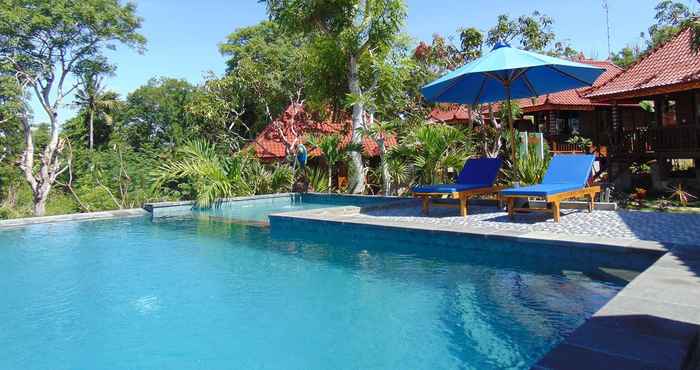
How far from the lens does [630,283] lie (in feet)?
12.2

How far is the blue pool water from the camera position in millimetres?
3707

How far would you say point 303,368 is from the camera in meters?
3.46

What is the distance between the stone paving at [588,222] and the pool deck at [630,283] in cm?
1

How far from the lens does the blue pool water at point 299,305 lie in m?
3.71

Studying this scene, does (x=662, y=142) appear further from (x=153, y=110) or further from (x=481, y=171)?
(x=153, y=110)

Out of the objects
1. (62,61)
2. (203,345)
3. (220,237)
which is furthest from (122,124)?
(203,345)

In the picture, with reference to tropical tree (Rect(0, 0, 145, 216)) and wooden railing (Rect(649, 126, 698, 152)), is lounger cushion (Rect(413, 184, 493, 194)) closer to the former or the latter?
wooden railing (Rect(649, 126, 698, 152))

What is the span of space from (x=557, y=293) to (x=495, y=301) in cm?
68

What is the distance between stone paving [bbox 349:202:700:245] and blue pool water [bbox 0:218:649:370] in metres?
0.78

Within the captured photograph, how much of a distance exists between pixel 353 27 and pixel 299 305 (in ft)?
36.5

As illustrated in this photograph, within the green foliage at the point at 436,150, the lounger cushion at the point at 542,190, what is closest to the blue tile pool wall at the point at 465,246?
the lounger cushion at the point at 542,190

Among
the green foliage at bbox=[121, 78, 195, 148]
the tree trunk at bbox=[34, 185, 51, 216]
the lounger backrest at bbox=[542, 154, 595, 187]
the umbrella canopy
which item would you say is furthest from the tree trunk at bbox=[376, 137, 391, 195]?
the green foliage at bbox=[121, 78, 195, 148]

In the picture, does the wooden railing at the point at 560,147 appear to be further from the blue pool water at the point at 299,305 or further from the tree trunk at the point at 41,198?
the tree trunk at the point at 41,198

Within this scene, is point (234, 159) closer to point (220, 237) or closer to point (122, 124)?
point (220, 237)
